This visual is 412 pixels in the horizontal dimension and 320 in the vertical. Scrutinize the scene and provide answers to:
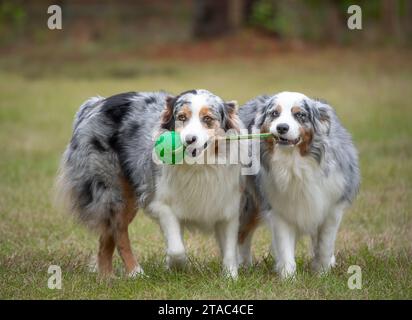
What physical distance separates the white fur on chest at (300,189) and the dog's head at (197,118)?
1.76ft

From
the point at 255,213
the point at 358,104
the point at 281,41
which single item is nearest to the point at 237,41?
the point at 281,41

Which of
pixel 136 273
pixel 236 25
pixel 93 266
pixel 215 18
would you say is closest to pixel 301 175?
pixel 136 273

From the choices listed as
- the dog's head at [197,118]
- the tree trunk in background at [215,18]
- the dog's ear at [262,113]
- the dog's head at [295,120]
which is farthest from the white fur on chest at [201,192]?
the tree trunk in background at [215,18]

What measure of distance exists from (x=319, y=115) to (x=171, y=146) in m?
1.18

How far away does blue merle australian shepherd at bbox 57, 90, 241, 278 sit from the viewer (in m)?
6.42

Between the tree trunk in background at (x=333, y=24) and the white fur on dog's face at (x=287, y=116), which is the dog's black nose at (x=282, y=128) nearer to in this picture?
the white fur on dog's face at (x=287, y=116)

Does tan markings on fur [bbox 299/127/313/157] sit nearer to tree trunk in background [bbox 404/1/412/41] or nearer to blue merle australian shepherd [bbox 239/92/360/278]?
blue merle australian shepherd [bbox 239/92/360/278]

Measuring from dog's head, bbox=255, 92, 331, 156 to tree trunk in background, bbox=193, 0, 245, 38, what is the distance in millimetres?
20319

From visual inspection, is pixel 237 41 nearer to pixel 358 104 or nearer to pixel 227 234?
pixel 358 104

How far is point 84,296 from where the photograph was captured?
627cm

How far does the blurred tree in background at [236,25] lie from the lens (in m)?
26.8

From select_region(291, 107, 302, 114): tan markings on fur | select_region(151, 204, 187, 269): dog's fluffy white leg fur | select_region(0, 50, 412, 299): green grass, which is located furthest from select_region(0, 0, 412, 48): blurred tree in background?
select_region(291, 107, 302, 114): tan markings on fur

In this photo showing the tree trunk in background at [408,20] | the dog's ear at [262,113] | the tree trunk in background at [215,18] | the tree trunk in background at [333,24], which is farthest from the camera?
the tree trunk in background at [333,24]

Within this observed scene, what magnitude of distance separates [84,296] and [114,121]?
1.58 m
